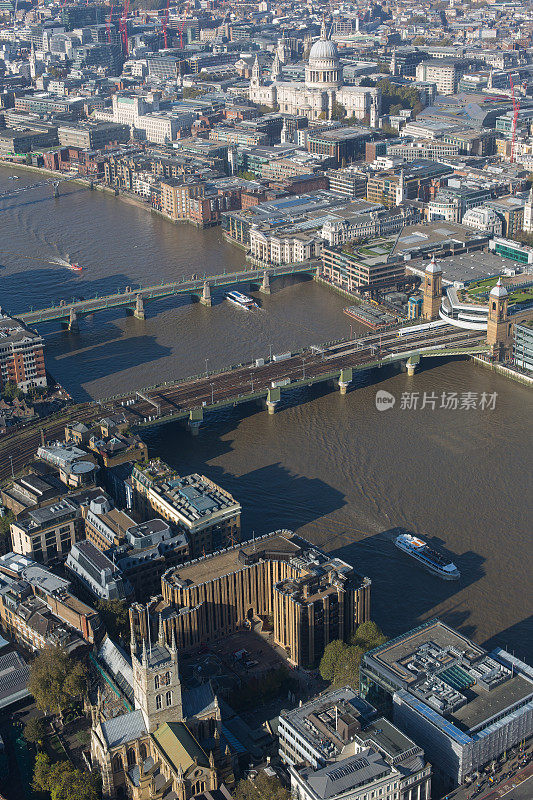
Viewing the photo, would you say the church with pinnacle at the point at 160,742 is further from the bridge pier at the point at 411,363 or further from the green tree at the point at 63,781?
the bridge pier at the point at 411,363

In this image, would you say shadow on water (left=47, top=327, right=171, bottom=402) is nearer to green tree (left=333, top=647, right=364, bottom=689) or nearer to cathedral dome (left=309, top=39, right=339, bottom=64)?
green tree (left=333, top=647, right=364, bottom=689)

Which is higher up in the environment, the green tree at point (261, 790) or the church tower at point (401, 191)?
the church tower at point (401, 191)

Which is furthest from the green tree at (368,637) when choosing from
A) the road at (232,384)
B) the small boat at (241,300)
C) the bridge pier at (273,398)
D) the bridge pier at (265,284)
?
the bridge pier at (265,284)

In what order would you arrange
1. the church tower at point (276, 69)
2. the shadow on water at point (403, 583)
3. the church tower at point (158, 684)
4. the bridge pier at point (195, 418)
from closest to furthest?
the church tower at point (158, 684), the shadow on water at point (403, 583), the bridge pier at point (195, 418), the church tower at point (276, 69)

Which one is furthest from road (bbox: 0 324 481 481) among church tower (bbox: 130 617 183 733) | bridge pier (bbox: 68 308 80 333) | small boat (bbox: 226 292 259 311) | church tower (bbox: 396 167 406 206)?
church tower (bbox: 396 167 406 206)

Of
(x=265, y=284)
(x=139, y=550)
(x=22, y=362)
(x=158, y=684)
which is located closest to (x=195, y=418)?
(x=22, y=362)
